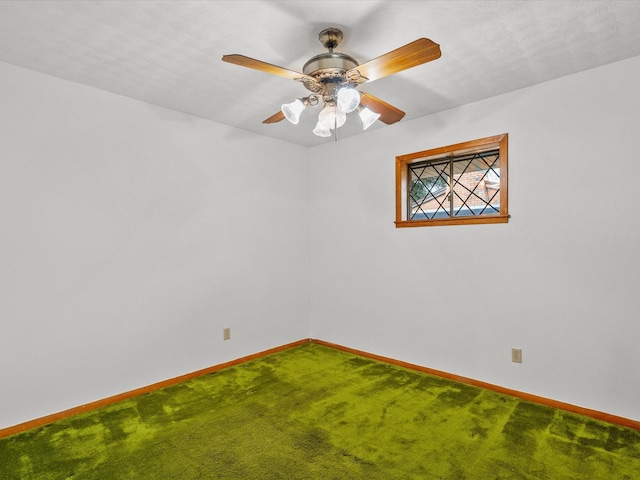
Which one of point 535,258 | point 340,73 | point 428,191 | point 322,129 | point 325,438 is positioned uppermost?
point 340,73

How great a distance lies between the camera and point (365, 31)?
2.04 m

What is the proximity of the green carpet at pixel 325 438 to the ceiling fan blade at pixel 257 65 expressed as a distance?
217cm

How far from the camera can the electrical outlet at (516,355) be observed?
2877mm

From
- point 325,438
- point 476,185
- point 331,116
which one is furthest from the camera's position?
point 476,185

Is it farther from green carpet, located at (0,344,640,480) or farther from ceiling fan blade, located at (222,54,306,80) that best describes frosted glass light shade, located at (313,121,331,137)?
green carpet, located at (0,344,640,480)

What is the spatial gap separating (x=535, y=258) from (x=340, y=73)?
206cm

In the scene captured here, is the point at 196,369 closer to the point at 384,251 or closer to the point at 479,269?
the point at 384,251

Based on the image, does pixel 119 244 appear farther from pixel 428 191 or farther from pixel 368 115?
pixel 428 191

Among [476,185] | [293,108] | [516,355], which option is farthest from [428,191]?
[293,108]

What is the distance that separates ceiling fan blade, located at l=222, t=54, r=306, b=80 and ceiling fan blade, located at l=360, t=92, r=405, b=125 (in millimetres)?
434

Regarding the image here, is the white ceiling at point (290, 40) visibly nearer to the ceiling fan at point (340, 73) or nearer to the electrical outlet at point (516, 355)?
the ceiling fan at point (340, 73)

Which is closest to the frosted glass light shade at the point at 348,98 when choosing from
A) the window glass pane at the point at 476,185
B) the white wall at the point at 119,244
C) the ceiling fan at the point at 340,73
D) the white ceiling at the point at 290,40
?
the ceiling fan at the point at 340,73

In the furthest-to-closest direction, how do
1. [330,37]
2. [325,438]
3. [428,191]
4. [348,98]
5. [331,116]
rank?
[428,191], [325,438], [331,116], [330,37], [348,98]

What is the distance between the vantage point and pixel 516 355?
289cm
